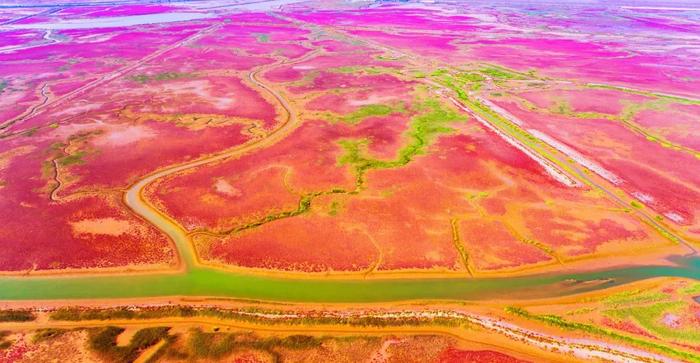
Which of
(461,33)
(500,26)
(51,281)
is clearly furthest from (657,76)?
(51,281)

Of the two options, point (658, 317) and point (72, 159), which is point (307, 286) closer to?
point (658, 317)

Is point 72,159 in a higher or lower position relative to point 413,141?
Answer: lower

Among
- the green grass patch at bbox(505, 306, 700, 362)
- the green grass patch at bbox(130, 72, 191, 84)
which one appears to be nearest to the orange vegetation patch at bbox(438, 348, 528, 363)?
the green grass patch at bbox(505, 306, 700, 362)

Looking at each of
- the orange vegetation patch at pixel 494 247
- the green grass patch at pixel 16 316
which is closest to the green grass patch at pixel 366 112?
the orange vegetation patch at pixel 494 247

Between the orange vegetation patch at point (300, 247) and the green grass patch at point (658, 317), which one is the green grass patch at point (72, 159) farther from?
the green grass patch at point (658, 317)

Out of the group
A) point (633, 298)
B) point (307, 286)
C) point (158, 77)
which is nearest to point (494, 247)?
A: point (633, 298)

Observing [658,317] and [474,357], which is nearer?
[474,357]

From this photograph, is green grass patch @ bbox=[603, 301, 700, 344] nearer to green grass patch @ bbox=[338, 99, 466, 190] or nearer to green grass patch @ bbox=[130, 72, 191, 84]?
green grass patch @ bbox=[338, 99, 466, 190]

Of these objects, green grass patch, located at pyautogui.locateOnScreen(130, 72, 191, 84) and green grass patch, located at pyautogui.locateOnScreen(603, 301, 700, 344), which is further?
green grass patch, located at pyautogui.locateOnScreen(130, 72, 191, 84)
